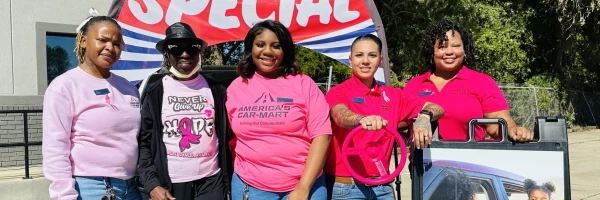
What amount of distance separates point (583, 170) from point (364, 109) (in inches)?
337

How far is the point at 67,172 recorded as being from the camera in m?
2.66

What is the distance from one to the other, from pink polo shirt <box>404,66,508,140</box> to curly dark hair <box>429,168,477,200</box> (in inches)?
18.3

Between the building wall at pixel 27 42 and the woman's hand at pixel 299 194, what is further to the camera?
the building wall at pixel 27 42

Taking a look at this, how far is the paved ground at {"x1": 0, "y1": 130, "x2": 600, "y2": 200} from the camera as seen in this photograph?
6.82 metres

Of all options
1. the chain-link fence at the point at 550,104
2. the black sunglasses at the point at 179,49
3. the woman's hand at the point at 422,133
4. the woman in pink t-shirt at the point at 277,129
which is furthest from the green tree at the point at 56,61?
the woman's hand at the point at 422,133

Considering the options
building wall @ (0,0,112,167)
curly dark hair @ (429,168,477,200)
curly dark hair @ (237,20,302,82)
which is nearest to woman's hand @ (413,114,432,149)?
curly dark hair @ (429,168,477,200)

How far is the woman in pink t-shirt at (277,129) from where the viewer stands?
112 inches

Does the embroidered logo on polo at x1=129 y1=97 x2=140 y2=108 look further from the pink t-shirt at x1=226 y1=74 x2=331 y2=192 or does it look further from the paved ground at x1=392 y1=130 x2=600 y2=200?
the paved ground at x1=392 y1=130 x2=600 y2=200

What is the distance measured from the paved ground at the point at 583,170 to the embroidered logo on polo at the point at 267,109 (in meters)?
4.92

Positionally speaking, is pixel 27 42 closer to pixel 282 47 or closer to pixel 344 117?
pixel 282 47

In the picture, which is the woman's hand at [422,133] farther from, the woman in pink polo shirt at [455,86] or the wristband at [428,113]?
the woman in pink polo shirt at [455,86]

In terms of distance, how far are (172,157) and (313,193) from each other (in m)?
0.75

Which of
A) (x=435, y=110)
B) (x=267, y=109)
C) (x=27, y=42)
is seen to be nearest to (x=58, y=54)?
(x=27, y=42)

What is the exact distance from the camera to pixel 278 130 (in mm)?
2836
